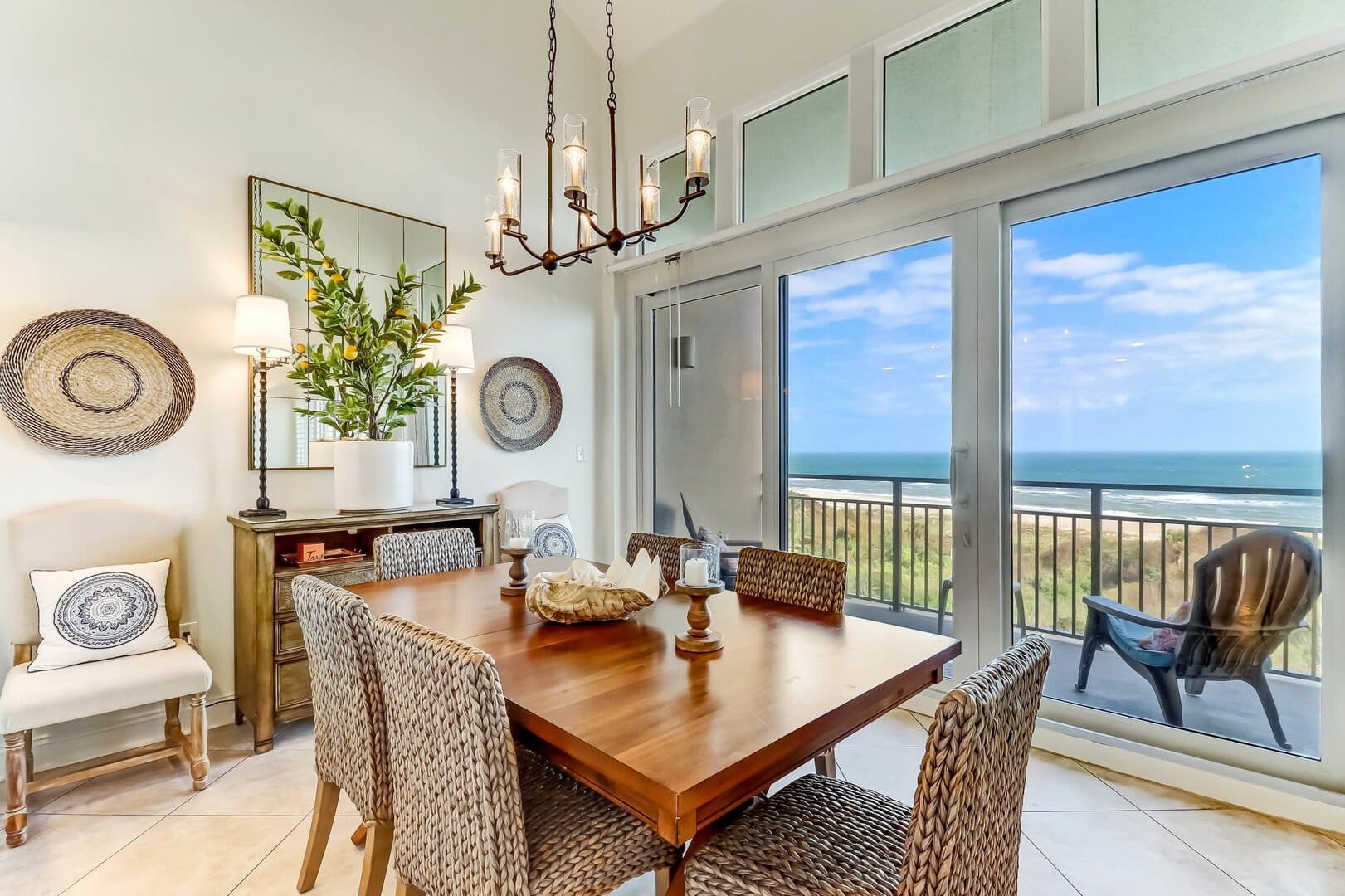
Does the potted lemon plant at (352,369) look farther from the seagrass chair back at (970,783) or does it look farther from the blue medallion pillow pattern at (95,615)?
the seagrass chair back at (970,783)

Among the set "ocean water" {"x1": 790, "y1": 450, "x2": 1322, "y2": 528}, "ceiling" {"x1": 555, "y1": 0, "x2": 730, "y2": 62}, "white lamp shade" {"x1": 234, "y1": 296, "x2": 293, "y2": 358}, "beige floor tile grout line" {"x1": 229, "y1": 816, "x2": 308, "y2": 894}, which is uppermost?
"ceiling" {"x1": 555, "y1": 0, "x2": 730, "y2": 62}

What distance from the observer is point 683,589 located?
1.50 metres

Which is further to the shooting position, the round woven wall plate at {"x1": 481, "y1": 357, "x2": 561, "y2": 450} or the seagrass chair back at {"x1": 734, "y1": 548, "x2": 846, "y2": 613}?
the round woven wall plate at {"x1": 481, "y1": 357, "x2": 561, "y2": 450}

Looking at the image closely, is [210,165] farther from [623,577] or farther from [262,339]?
[623,577]

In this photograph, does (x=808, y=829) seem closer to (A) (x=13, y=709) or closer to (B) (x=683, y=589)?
(B) (x=683, y=589)

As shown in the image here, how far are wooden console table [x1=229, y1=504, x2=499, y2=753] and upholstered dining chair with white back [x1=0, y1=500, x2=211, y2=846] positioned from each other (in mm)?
225

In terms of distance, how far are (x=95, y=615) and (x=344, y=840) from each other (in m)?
1.27

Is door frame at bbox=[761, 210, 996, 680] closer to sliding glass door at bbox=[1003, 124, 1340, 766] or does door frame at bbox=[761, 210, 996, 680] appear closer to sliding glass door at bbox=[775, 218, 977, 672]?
sliding glass door at bbox=[775, 218, 977, 672]

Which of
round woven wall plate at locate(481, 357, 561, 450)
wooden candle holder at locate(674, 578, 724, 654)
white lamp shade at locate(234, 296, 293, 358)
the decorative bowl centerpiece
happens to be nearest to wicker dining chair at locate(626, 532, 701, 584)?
the decorative bowl centerpiece

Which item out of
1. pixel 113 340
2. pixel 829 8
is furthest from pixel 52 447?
pixel 829 8

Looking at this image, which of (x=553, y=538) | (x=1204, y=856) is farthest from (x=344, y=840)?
(x=1204, y=856)

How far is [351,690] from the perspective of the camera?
1.50 m

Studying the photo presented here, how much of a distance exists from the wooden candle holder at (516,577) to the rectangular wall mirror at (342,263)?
Answer: 4.81ft

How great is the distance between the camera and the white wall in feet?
8.09
